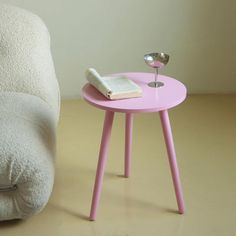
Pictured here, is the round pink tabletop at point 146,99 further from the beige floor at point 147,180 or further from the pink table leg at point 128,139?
the beige floor at point 147,180

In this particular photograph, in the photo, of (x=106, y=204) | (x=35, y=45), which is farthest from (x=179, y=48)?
(x=106, y=204)

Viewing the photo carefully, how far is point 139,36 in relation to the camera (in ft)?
8.95

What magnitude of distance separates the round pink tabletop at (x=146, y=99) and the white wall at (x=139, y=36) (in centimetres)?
98

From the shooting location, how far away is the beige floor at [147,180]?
174 centimetres

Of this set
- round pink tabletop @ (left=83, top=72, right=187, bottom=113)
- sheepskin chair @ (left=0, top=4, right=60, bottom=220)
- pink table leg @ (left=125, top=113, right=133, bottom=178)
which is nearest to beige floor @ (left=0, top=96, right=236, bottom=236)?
pink table leg @ (left=125, top=113, right=133, bottom=178)

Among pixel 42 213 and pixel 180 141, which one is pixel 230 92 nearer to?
Result: pixel 180 141

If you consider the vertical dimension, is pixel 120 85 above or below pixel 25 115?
above

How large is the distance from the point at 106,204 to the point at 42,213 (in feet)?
0.85

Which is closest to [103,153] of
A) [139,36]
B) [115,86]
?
[115,86]

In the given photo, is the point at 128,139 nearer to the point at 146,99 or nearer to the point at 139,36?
the point at 146,99

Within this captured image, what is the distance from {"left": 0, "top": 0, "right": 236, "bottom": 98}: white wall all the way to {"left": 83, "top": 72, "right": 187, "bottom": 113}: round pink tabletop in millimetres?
976

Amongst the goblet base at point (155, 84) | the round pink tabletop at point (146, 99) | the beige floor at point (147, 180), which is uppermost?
the goblet base at point (155, 84)

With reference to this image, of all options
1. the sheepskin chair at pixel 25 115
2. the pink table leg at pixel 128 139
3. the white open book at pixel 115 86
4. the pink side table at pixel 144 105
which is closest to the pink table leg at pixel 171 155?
the pink side table at pixel 144 105

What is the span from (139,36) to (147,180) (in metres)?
1.05
